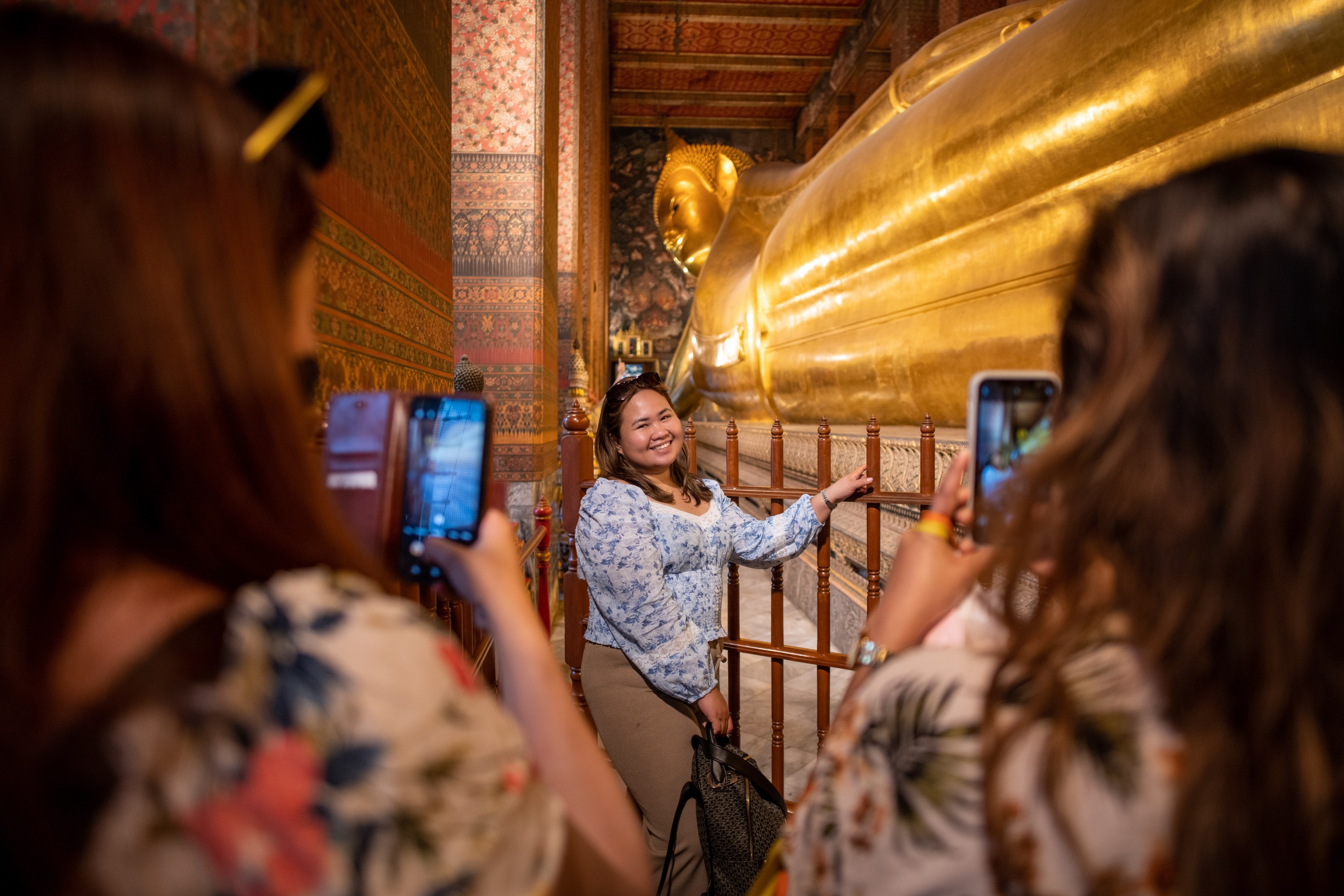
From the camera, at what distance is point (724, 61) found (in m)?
12.6

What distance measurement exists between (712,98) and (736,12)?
9.10ft

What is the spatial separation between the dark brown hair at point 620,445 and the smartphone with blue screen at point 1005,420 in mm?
1080

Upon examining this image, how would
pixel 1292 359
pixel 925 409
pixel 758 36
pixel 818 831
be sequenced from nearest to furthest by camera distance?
pixel 1292 359
pixel 818 831
pixel 925 409
pixel 758 36

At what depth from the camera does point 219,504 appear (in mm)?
391

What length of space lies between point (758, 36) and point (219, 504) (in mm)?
13762

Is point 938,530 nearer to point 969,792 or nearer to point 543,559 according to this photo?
point 969,792

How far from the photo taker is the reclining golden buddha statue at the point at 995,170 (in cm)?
179

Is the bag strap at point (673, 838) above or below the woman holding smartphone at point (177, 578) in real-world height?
below

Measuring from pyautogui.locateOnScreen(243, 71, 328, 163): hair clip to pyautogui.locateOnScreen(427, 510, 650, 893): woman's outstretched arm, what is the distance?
33 cm

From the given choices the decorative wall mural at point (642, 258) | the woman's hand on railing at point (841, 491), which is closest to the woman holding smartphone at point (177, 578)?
the woman's hand on railing at point (841, 491)

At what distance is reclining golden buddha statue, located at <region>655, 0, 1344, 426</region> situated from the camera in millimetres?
1785

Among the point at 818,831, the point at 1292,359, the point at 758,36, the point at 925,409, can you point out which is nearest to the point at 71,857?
the point at 818,831

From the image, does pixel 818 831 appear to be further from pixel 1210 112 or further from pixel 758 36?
pixel 758 36

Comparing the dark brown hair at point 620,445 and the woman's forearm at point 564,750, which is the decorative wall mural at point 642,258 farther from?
the woman's forearm at point 564,750
